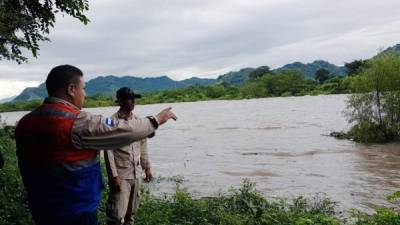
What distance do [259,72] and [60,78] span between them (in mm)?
173324

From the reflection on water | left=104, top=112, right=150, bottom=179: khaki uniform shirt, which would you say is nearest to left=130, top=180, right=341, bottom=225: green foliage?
left=104, top=112, right=150, bottom=179: khaki uniform shirt

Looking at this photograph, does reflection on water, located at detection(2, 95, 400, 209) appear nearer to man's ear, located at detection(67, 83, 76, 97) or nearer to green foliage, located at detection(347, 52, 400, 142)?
green foliage, located at detection(347, 52, 400, 142)

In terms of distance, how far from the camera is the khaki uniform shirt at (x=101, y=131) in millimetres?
3180

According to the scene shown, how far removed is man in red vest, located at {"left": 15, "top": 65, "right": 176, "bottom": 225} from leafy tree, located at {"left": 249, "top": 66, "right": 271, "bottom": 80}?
16533 cm

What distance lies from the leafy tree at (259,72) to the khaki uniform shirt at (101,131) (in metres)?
165

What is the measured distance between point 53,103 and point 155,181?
1518 centimetres

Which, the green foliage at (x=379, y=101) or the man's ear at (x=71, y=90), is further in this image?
the green foliage at (x=379, y=101)

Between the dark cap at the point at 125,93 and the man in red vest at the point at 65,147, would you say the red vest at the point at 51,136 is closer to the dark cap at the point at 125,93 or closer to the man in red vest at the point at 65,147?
the man in red vest at the point at 65,147

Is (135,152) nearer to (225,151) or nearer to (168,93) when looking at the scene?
(225,151)

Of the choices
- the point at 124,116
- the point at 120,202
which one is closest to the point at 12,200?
the point at 120,202

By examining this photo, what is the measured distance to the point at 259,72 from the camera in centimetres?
17462

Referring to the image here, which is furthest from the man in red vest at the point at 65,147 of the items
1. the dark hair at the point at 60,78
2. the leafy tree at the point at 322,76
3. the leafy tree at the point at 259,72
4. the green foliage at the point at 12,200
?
the leafy tree at the point at 259,72

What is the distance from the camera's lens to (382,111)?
30.1 metres

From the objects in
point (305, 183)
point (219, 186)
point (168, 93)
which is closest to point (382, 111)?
point (305, 183)
